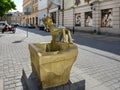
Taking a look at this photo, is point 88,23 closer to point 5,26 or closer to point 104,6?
point 104,6

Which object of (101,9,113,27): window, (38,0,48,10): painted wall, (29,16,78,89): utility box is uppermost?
(38,0,48,10): painted wall

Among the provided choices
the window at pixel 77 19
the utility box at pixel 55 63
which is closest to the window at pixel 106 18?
the window at pixel 77 19

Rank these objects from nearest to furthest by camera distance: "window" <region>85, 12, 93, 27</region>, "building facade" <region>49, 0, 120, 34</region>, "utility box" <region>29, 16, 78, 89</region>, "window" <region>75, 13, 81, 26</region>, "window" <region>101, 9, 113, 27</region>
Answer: "utility box" <region>29, 16, 78, 89</region>, "building facade" <region>49, 0, 120, 34</region>, "window" <region>101, 9, 113, 27</region>, "window" <region>85, 12, 93, 27</region>, "window" <region>75, 13, 81, 26</region>

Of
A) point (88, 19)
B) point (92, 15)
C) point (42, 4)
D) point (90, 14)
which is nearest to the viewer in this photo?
point (92, 15)

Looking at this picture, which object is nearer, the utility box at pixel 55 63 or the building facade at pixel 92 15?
the utility box at pixel 55 63

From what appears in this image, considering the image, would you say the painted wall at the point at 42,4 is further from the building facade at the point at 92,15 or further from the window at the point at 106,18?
the window at the point at 106,18

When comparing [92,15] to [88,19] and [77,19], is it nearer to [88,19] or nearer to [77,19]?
[88,19]

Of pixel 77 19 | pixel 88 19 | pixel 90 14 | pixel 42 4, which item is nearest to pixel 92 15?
pixel 90 14

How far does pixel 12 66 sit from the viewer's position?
23.5ft

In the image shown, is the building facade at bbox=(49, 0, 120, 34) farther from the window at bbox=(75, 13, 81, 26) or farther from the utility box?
the utility box

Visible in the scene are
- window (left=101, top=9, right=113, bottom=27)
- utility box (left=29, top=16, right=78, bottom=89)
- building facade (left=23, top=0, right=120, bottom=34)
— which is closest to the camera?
utility box (left=29, top=16, right=78, bottom=89)

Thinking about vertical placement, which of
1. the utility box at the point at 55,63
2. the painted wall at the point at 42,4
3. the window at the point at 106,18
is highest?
the painted wall at the point at 42,4

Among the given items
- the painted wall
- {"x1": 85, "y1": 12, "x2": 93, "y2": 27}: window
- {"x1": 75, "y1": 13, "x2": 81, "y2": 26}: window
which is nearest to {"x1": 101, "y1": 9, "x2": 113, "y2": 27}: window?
{"x1": 85, "y1": 12, "x2": 93, "y2": 27}: window

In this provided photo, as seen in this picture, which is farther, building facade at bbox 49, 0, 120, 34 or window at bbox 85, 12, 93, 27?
window at bbox 85, 12, 93, 27
